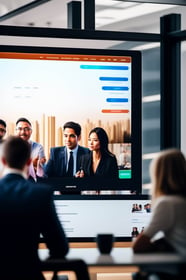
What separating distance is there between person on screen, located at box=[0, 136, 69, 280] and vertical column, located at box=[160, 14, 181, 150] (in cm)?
155

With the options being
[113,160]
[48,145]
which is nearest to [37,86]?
[48,145]

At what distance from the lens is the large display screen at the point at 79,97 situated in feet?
13.4

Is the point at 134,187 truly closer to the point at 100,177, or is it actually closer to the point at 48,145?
the point at 100,177

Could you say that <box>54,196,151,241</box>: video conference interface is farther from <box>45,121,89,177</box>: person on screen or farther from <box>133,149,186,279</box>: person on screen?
<box>133,149,186,279</box>: person on screen

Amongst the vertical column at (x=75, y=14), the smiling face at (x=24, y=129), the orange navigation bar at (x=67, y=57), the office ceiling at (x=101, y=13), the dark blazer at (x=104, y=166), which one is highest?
the office ceiling at (x=101, y=13)

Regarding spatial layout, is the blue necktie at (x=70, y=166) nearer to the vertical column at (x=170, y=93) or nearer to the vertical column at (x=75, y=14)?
the vertical column at (x=170, y=93)

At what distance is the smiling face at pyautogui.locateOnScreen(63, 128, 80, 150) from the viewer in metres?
4.15

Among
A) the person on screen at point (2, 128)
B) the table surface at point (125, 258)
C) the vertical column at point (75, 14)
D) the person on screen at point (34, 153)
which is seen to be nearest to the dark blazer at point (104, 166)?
the person on screen at point (34, 153)

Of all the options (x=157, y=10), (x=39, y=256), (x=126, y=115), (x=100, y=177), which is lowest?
(x=39, y=256)

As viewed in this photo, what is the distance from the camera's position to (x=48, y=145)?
4148 mm

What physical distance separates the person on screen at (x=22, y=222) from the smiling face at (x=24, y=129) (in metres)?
0.91

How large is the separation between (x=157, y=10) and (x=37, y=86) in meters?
4.32

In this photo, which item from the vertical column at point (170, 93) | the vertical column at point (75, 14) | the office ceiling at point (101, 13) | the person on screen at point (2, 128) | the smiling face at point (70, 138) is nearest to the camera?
the person on screen at point (2, 128)

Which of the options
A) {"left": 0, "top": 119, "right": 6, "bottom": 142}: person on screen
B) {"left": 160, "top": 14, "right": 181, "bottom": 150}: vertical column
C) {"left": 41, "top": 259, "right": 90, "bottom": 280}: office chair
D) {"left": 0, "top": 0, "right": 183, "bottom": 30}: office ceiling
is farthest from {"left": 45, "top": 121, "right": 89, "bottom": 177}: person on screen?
{"left": 0, "top": 0, "right": 183, "bottom": 30}: office ceiling
